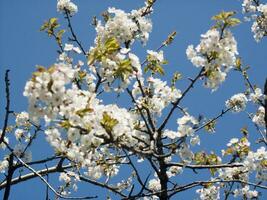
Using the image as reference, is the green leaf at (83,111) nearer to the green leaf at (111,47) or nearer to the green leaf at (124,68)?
the green leaf at (124,68)

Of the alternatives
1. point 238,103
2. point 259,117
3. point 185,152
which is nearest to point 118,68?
point 185,152

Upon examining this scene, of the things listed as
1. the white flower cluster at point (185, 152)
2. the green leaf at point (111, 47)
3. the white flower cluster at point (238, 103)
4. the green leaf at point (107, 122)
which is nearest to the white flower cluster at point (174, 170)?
the white flower cluster at point (238, 103)

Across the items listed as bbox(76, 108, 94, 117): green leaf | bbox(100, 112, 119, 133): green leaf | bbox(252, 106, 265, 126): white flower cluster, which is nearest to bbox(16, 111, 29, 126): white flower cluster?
bbox(100, 112, 119, 133): green leaf

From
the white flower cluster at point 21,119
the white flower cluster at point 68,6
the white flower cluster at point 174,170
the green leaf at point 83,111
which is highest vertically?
the white flower cluster at point 68,6

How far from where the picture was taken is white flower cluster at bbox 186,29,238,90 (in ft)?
16.3

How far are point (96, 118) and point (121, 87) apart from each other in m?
1.06

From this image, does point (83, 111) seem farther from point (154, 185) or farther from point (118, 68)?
point (154, 185)

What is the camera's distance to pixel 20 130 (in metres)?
9.25

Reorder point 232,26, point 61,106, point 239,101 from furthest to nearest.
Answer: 1. point 239,101
2. point 232,26
3. point 61,106

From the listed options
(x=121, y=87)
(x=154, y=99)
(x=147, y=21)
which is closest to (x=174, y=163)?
(x=154, y=99)

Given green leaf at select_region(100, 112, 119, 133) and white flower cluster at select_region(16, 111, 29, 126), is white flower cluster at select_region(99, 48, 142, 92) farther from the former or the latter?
white flower cluster at select_region(16, 111, 29, 126)

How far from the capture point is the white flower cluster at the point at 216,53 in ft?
16.3

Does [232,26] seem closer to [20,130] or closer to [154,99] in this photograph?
[154,99]

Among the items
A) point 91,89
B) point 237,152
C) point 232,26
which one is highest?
point 91,89
